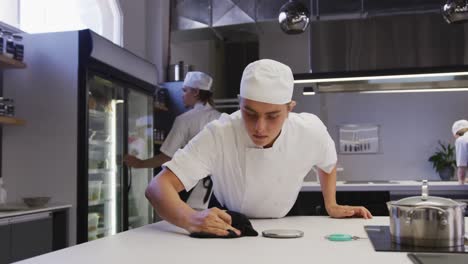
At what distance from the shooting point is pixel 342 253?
114 cm

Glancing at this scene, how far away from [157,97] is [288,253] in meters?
4.23

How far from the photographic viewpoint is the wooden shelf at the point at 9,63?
123 inches

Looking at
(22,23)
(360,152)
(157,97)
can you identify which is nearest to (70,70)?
(22,23)

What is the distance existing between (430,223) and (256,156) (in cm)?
70

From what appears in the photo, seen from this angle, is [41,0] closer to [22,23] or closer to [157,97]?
[22,23]

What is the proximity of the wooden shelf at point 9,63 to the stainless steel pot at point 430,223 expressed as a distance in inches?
106

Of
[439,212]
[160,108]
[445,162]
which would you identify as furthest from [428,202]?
[445,162]

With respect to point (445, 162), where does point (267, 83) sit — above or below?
above

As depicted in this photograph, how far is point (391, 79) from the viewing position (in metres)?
4.15

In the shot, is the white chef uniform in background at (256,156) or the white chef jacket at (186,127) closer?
the white chef uniform in background at (256,156)

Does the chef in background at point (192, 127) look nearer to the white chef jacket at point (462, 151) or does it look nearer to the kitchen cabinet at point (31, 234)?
the kitchen cabinet at point (31, 234)

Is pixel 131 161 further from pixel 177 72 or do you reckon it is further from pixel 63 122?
pixel 177 72

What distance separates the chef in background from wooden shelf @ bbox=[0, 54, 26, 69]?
98cm

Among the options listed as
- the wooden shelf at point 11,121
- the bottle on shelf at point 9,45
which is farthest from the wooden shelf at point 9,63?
the wooden shelf at point 11,121
